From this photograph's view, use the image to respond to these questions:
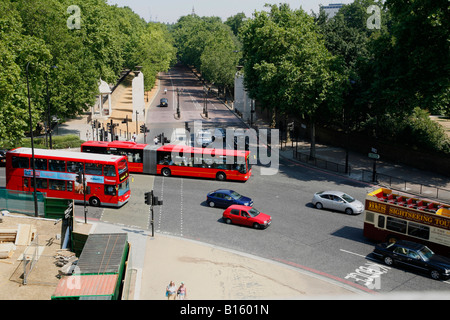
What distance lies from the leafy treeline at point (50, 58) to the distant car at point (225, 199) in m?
15.3

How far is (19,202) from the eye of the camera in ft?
100

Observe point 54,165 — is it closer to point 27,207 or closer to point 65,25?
point 27,207

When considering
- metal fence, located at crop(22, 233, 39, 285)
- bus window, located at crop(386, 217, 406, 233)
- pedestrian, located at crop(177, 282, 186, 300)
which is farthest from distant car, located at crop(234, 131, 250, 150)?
pedestrian, located at crop(177, 282, 186, 300)

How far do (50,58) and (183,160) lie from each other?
1593 cm

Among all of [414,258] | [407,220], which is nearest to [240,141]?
[407,220]

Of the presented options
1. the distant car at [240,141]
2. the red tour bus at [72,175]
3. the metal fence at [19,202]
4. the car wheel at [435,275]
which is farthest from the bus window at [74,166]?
the car wheel at [435,275]

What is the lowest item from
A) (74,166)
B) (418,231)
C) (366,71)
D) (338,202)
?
(338,202)

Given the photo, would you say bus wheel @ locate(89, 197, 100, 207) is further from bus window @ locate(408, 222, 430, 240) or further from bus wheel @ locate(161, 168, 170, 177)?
bus window @ locate(408, 222, 430, 240)

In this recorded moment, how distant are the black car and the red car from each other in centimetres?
728

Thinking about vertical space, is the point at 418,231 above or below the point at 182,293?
above

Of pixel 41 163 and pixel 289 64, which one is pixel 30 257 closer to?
pixel 41 163

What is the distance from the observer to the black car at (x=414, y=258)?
22.1 metres

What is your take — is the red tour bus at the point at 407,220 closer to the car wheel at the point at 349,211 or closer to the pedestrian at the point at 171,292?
the car wheel at the point at 349,211

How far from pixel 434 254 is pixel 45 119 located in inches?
1701
